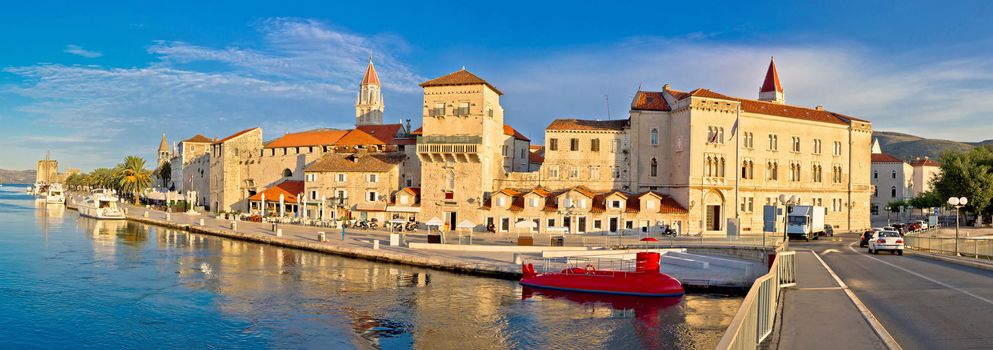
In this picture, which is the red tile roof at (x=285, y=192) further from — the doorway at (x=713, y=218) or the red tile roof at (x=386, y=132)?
the doorway at (x=713, y=218)

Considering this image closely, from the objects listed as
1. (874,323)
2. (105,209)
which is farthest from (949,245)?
(105,209)

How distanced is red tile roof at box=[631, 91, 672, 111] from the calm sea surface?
100ft

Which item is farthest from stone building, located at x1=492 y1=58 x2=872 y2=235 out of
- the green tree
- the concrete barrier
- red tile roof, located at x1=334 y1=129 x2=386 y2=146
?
red tile roof, located at x1=334 y1=129 x2=386 y2=146

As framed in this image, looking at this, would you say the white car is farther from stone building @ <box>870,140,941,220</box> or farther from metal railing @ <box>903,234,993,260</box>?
stone building @ <box>870,140,941,220</box>

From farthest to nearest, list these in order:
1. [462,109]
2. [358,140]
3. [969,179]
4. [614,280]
A: [358,140]
[969,179]
[462,109]
[614,280]

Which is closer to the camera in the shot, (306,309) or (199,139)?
(306,309)

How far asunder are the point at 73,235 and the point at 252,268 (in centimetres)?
3038

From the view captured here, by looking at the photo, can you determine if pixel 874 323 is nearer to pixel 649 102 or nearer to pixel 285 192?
pixel 649 102

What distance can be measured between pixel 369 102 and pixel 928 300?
9661 centimetres

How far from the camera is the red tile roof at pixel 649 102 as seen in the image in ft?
185

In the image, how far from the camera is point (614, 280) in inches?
1142

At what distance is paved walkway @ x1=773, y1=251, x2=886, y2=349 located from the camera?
32.1 feet

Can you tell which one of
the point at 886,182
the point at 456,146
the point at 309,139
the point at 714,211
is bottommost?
the point at 714,211

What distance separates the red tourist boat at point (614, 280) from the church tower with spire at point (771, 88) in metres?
57.5
